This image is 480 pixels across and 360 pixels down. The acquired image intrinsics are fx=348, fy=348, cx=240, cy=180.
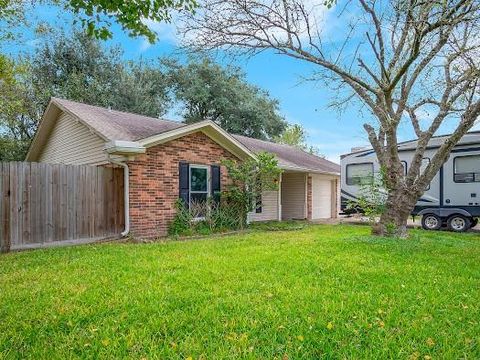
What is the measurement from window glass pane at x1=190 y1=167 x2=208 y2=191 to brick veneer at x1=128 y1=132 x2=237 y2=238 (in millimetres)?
277

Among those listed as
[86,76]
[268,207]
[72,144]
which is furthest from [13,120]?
[268,207]

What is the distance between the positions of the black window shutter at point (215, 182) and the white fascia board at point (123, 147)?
305cm

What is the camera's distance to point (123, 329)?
10.5ft

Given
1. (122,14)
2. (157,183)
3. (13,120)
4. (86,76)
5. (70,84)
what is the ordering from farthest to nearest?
(86,76) → (70,84) → (13,120) → (157,183) → (122,14)

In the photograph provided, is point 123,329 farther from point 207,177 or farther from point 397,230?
point 207,177

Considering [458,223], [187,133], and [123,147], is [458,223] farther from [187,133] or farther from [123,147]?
[123,147]

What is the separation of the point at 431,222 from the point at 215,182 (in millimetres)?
8248

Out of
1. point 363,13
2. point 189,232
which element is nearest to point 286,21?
point 363,13

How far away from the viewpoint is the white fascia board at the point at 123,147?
8.88 m

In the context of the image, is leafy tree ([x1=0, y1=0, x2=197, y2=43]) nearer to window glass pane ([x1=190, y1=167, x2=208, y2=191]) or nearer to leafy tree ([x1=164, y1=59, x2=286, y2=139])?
window glass pane ([x1=190, y1=167, x2=208, y2=191])

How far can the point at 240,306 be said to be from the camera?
3.73 meters

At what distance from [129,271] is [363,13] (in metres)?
7.79

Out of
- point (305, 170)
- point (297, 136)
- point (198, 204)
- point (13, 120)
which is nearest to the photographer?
point (198, 204)

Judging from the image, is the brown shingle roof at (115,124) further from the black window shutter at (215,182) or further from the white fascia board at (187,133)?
the black window shutter at (215,182)
